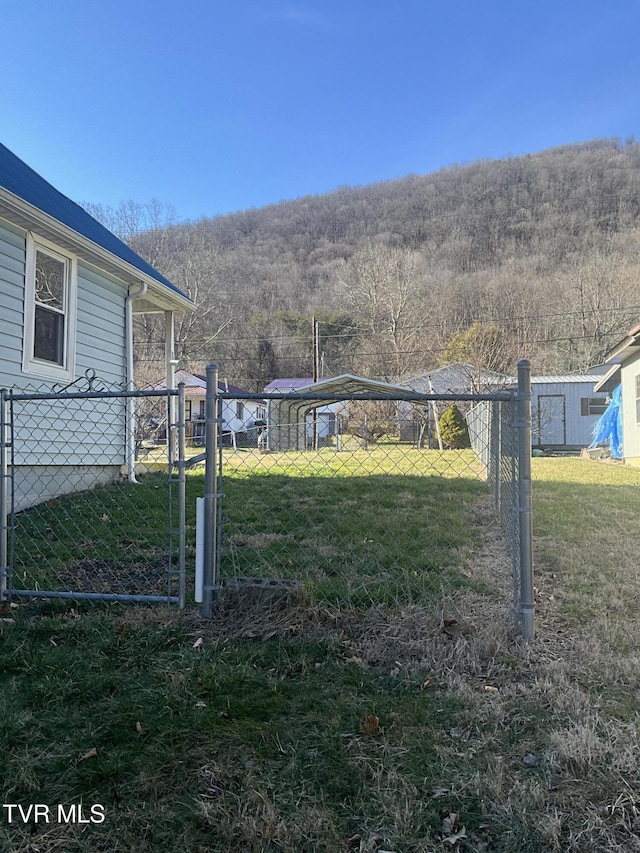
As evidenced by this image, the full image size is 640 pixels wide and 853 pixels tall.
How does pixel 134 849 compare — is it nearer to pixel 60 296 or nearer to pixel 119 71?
pixel 60 296

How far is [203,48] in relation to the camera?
1902cm

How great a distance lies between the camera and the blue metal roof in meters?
6.20

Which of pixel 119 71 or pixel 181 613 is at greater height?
pixel 119 71

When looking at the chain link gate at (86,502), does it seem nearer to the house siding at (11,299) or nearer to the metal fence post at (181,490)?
the metal fence post at (181,490)

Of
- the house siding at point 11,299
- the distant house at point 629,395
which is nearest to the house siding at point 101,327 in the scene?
the house siding at point 11,299

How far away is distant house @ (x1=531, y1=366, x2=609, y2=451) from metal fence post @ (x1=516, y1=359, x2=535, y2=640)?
20451 mm

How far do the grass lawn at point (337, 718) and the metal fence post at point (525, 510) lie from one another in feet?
0.50

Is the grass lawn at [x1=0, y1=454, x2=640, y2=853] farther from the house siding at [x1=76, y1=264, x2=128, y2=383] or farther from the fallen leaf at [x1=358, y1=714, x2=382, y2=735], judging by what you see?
the house siding at [x1=76, y1=264, x2=128, y2=383]

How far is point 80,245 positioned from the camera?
6.51m

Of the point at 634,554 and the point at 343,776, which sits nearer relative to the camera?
the point at 343,776

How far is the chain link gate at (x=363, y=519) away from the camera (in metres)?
2.81

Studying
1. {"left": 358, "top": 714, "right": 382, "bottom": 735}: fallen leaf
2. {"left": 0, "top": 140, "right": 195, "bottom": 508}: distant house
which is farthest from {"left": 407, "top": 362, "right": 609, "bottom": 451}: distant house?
{"left": 358, "top": 714, "right": 382, "bottom": 735}: fallen leaf

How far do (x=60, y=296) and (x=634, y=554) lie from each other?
7068 millimetres

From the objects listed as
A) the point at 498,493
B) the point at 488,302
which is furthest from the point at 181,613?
the point at 488,302
